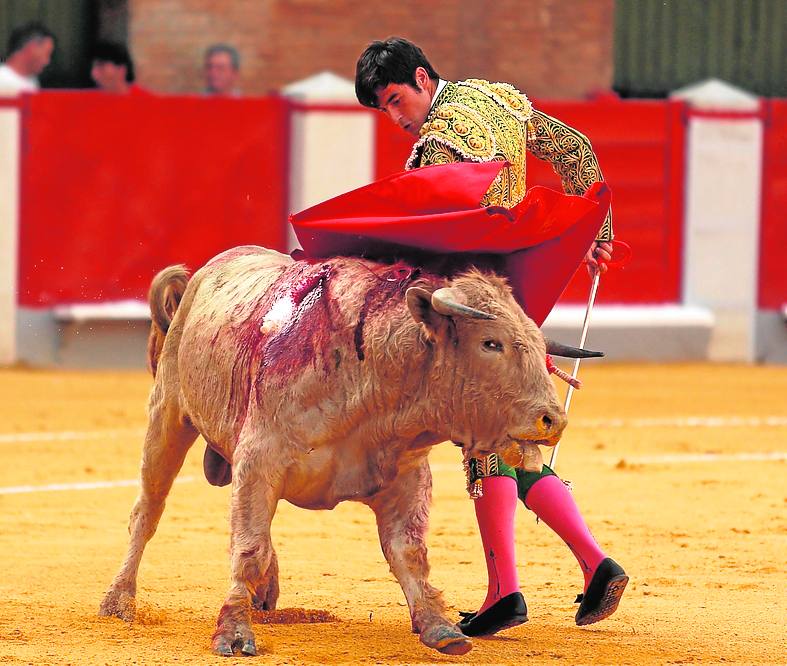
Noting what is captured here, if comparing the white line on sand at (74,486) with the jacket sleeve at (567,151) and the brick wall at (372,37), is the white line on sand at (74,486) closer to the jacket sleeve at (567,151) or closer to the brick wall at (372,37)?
the jacket sleeve at (567,151)

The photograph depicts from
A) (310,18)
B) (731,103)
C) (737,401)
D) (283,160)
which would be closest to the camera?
(737,401)

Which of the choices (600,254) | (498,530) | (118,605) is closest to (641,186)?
(600,254)

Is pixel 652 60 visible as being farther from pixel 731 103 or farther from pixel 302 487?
pixel 302 487

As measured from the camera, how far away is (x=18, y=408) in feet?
28.6

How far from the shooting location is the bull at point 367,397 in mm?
3734

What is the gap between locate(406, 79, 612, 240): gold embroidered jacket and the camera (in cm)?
403

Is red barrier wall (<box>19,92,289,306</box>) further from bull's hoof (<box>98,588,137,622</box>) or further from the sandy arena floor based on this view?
bull's hoof (<box>98,588,137,622</box>)

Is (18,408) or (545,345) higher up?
(545,345)

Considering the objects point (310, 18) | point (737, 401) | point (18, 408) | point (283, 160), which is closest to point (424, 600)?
point (18, 408)

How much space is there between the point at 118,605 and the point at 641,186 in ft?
23.8

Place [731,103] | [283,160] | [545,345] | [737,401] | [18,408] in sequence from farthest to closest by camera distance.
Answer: [731,103], [283,160], [737,401], [18,408], [545,345]

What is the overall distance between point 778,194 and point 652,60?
305cm

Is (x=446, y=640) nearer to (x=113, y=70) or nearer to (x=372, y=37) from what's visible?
(x=113, y=70)

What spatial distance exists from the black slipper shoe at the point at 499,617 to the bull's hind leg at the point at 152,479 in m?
0.82
